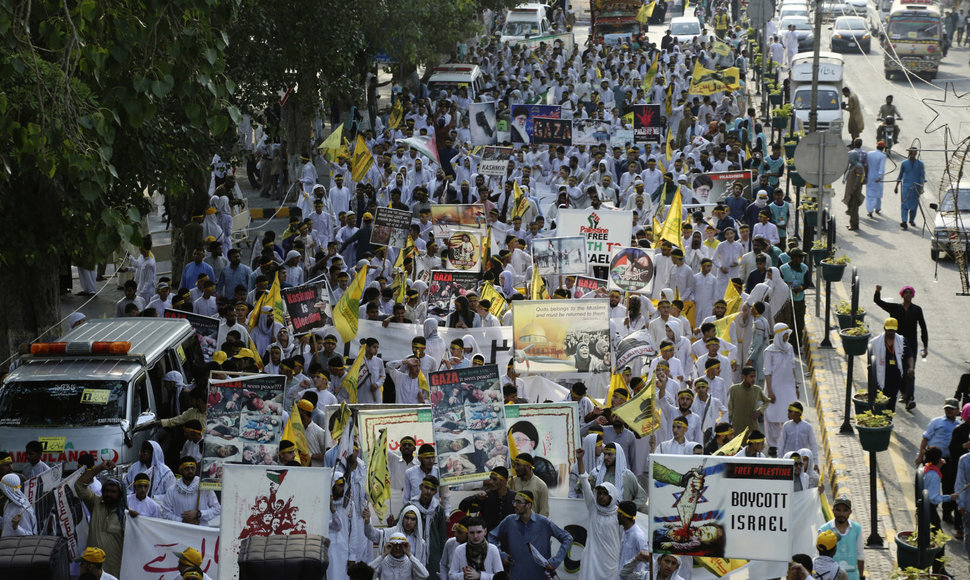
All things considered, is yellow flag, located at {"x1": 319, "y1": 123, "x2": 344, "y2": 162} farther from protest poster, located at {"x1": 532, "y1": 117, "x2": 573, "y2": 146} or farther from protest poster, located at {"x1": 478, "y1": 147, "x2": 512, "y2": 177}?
protest poster, located at {"x1": 532, "y1": 117, "x2": 573, "y2": 146}

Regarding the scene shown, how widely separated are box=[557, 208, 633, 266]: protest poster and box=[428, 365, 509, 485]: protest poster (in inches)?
260

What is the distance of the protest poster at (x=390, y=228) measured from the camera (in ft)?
61.0

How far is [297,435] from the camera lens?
1189 cm

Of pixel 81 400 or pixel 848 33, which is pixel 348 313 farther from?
pixel 848 33

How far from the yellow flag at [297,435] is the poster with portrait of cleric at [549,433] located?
167 cm

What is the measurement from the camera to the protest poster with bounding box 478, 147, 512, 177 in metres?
23.2

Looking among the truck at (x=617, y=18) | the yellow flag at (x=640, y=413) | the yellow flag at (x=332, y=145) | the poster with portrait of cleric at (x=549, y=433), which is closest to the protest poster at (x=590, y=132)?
the yellow flag at (x=332, y=145)

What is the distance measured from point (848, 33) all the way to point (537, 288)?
1199 inches

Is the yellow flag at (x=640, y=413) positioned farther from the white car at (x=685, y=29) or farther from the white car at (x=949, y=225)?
the white car at (x=685, y=29)

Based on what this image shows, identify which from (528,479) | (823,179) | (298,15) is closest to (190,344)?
(528,479)

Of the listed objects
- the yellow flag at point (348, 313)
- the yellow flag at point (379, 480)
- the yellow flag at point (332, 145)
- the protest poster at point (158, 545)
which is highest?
the yellow flag at point (332, 145)

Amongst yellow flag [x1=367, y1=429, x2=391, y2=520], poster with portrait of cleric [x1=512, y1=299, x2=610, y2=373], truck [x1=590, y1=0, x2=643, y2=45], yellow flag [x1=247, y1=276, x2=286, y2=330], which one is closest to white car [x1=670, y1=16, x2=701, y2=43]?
truck [x1=590, y1=0, x2=643, y2=45]

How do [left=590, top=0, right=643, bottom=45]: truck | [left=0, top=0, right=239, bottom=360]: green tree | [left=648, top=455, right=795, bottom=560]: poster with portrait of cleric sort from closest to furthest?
[left=0, top=0, right=239, bottom=360]: green tree < [left=648, top=455, right=795, bottom=560]: poster with portrait of cleric < [left=590, top=0, right=643, bottom=45]: truck

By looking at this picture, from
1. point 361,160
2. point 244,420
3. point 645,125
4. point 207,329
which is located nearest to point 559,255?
point 207,329
